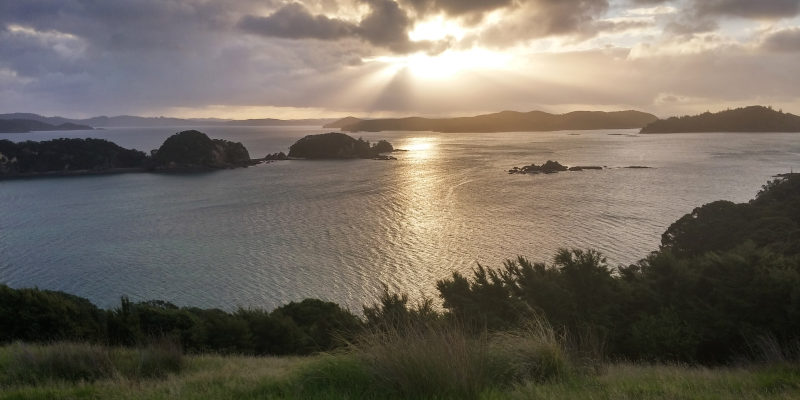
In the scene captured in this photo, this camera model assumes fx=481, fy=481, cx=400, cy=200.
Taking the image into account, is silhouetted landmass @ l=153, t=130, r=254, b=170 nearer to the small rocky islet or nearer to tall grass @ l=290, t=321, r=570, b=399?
the small rocky islet

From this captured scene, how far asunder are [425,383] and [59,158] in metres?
135

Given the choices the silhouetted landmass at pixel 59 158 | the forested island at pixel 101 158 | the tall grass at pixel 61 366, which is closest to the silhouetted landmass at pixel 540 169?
→ the forested island at pixel 101 158

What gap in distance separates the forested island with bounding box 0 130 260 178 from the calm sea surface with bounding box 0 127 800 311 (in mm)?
10848

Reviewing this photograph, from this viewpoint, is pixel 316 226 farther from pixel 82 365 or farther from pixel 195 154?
pixel 195 154

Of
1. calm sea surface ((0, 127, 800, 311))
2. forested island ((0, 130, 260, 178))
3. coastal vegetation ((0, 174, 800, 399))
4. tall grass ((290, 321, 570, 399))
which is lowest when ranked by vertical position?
calm sea surface ((0, 127, 800, 311))

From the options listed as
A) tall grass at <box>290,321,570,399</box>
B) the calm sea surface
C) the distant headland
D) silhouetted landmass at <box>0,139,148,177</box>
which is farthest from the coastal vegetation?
silhouetted landmass at <box>0,139,148,177</box>

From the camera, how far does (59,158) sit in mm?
113000

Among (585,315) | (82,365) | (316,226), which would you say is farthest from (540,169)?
(82,365)

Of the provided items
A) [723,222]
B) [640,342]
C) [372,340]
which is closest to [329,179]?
[723,222]

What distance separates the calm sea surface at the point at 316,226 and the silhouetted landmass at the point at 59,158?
10992mm

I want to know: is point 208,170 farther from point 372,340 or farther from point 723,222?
point 372,340

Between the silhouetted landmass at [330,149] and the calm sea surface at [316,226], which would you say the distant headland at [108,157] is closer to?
the calm sea surface at [316,226]

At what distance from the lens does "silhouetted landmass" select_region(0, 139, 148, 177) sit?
111 metres

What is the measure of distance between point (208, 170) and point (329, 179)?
130 feet
